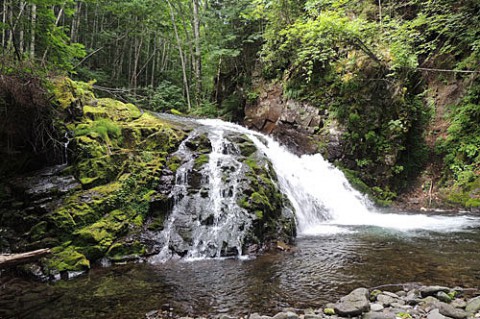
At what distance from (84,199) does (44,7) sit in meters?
4.76

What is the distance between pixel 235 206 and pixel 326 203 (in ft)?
13.3

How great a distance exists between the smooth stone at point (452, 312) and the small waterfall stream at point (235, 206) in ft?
12.0

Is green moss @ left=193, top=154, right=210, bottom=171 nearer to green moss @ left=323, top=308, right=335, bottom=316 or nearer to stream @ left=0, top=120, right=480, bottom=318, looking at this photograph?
stream @ left=0, top=120, right=480, bottom=318

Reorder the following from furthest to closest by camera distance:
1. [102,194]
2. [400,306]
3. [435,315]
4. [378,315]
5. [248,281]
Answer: [102,194]
[248,281]
[400,306]
[378,315]
[435,315]

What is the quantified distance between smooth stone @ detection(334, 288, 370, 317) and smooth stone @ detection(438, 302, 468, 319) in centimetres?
75

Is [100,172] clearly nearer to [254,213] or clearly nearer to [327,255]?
[254,213]

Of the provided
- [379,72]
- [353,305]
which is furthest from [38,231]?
[379,72]

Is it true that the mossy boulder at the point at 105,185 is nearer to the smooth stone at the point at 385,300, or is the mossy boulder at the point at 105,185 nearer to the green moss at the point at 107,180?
the green moss at the point at 107,180

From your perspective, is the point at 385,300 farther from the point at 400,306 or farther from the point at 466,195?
the point at 466,195

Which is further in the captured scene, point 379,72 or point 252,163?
point 379,72

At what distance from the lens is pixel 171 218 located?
22.8ft

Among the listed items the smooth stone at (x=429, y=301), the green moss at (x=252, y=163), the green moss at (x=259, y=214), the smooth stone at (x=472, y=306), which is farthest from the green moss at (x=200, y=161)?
the smooth stone at (x=472, y=306)

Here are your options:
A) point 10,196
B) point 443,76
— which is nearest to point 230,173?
point 10,196

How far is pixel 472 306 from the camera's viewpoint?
3303 mm
